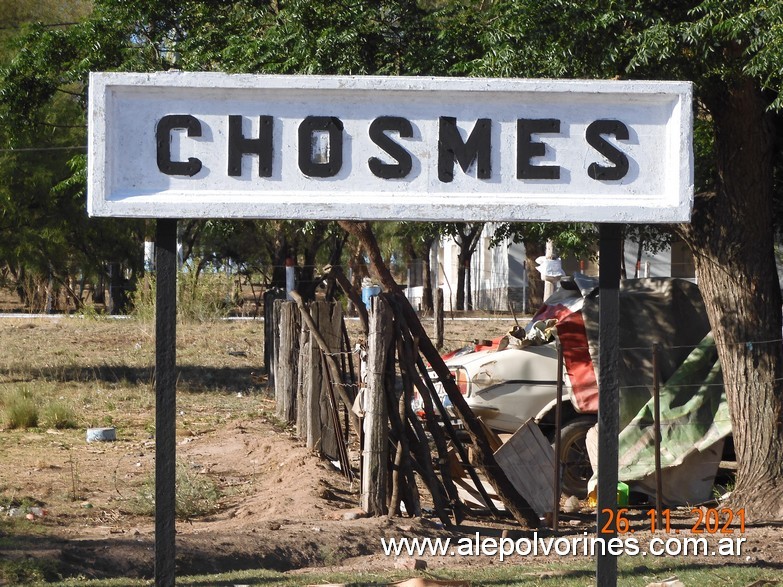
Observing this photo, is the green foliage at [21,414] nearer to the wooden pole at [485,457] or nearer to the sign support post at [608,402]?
the wooden pole at [485,457]

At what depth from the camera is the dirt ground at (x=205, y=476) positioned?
6520 mm

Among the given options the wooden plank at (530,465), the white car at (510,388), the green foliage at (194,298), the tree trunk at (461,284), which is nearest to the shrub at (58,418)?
the white car at (510,388)

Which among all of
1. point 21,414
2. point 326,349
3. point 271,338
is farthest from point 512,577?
point 271,338

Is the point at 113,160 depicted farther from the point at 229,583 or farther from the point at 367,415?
the point at 367,415

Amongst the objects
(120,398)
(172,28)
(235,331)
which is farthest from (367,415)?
(235,331)

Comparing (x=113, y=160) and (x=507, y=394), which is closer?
(x=113, y=160)

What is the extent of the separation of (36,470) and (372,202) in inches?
298

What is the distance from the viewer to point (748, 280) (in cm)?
838

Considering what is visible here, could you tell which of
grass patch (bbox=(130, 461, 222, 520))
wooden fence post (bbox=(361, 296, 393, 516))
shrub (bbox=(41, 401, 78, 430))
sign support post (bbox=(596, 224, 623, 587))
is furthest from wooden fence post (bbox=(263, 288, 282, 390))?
sign support post (bbox=(596, 224, 623, 587))

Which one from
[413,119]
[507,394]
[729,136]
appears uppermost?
[729,136]

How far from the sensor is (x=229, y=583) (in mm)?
5539

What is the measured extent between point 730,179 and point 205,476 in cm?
588

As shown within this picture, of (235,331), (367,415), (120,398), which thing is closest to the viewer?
(367,415)

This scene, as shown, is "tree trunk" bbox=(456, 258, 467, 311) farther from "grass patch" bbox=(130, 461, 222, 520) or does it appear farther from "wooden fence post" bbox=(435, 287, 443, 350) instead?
"grass patch" bbox=(130, 461, 222, 520)
